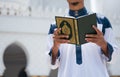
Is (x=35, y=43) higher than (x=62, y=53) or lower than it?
lower

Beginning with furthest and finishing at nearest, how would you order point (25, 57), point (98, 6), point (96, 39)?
1. point (98, 6)
2. point (96, 39)
3. point (25, 57)

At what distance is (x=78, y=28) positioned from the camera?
115 cm

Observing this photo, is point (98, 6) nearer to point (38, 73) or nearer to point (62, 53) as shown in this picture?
point (38, 73)

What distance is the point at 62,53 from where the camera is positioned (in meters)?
1.30

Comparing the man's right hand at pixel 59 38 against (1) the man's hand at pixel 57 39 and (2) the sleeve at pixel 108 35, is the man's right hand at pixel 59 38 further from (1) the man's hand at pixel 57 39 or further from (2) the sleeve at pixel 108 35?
(2) the sleeve at pixel 108 35

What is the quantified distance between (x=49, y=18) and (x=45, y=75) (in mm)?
1080

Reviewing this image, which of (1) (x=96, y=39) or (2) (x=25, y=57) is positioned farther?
(1) (x=96, y=39)

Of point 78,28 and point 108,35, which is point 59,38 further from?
point 108,35

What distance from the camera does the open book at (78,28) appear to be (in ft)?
3.77

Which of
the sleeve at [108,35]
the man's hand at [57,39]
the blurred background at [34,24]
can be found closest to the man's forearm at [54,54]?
the man's hand at [57,39]

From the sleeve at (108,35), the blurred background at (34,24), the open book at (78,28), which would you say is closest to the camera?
the open book at (78,28)

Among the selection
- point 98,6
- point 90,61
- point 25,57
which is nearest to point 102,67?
point 90,61

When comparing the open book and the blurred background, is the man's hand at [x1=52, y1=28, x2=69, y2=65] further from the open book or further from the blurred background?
the blurred background

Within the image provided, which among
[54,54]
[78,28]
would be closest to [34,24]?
[54,54]
